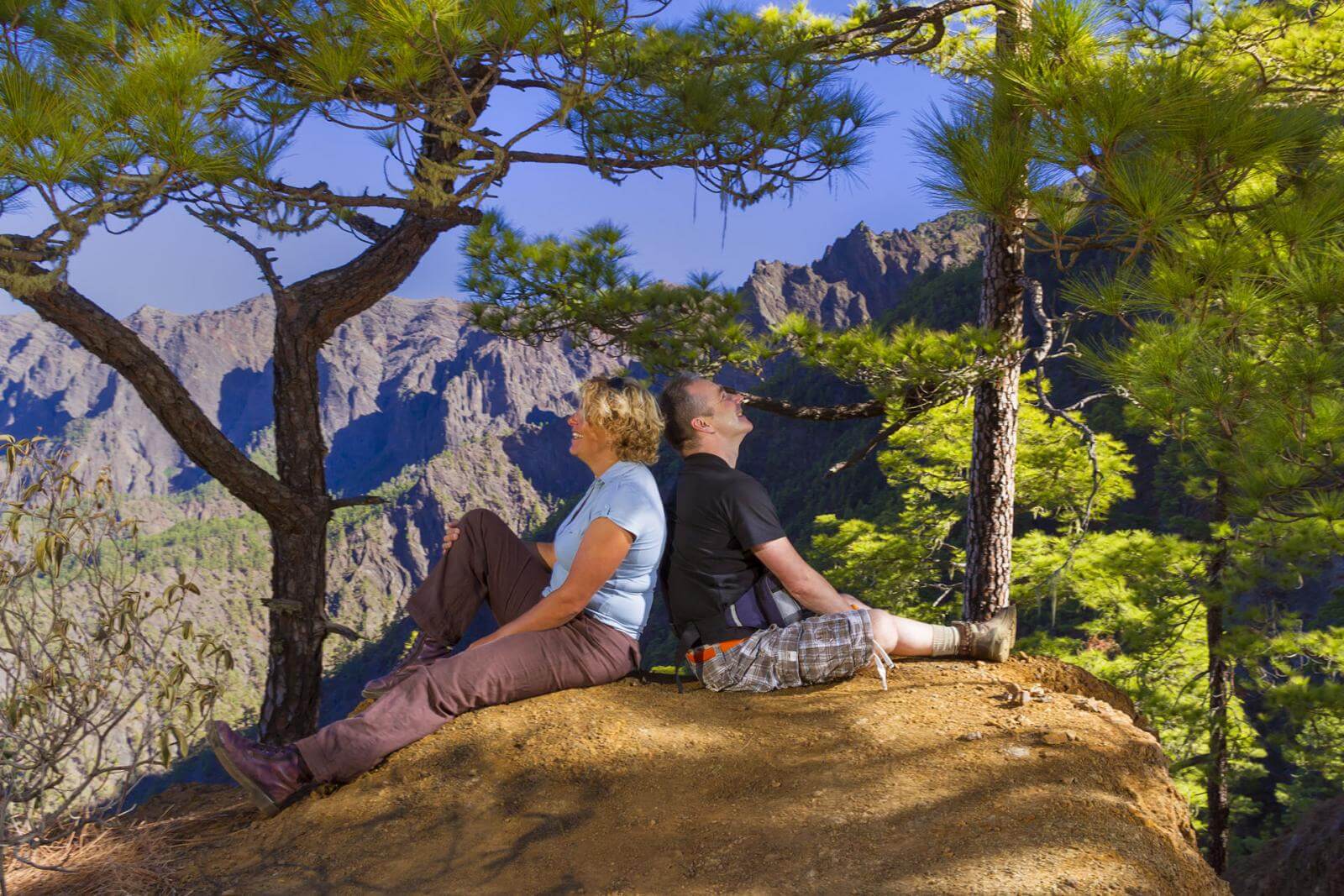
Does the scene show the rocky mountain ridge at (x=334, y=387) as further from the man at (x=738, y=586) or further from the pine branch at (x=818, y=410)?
the man at (x=738, y=586)

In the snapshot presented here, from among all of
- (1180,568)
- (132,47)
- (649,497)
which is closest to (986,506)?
(649,497)

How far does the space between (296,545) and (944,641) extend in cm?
327

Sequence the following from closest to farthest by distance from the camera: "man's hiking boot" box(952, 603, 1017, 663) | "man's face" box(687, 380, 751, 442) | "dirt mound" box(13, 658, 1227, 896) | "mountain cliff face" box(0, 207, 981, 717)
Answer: "dirt mound" box(13, 658, 1227, 896)
"man's face" box(687, 380, 751, 442)
"man's hiking boot" box(952, 603, 1017, 663)
"mountain cliff face" box(0, 207, 981, 717)

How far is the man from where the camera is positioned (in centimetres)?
276

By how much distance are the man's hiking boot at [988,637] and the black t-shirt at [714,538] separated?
84cm

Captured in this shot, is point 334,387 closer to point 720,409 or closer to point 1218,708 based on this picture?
point 1218,708

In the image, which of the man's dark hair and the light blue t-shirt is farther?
the man's dark hair

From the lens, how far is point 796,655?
2883 millimetres

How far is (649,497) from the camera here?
276 cm

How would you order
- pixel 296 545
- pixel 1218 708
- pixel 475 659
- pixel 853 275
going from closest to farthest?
pixel 475 659 < pixel 296 545 < pixel 1218 708 < pixel 853 275

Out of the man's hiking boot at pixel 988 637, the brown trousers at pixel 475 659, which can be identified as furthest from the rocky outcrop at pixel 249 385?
the man's hiking boot at pixel 988 637

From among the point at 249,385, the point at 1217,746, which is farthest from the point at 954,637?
the point at 249,385

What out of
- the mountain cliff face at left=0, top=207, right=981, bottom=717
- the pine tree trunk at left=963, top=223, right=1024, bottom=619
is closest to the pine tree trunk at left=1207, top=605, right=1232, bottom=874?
the pine tree trunk at left=963, top=223, right=1024, bottom=619

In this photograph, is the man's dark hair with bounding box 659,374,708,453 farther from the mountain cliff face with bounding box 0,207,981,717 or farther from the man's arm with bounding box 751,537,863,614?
the mountain cliff face with bounding box 0,207,981,717
